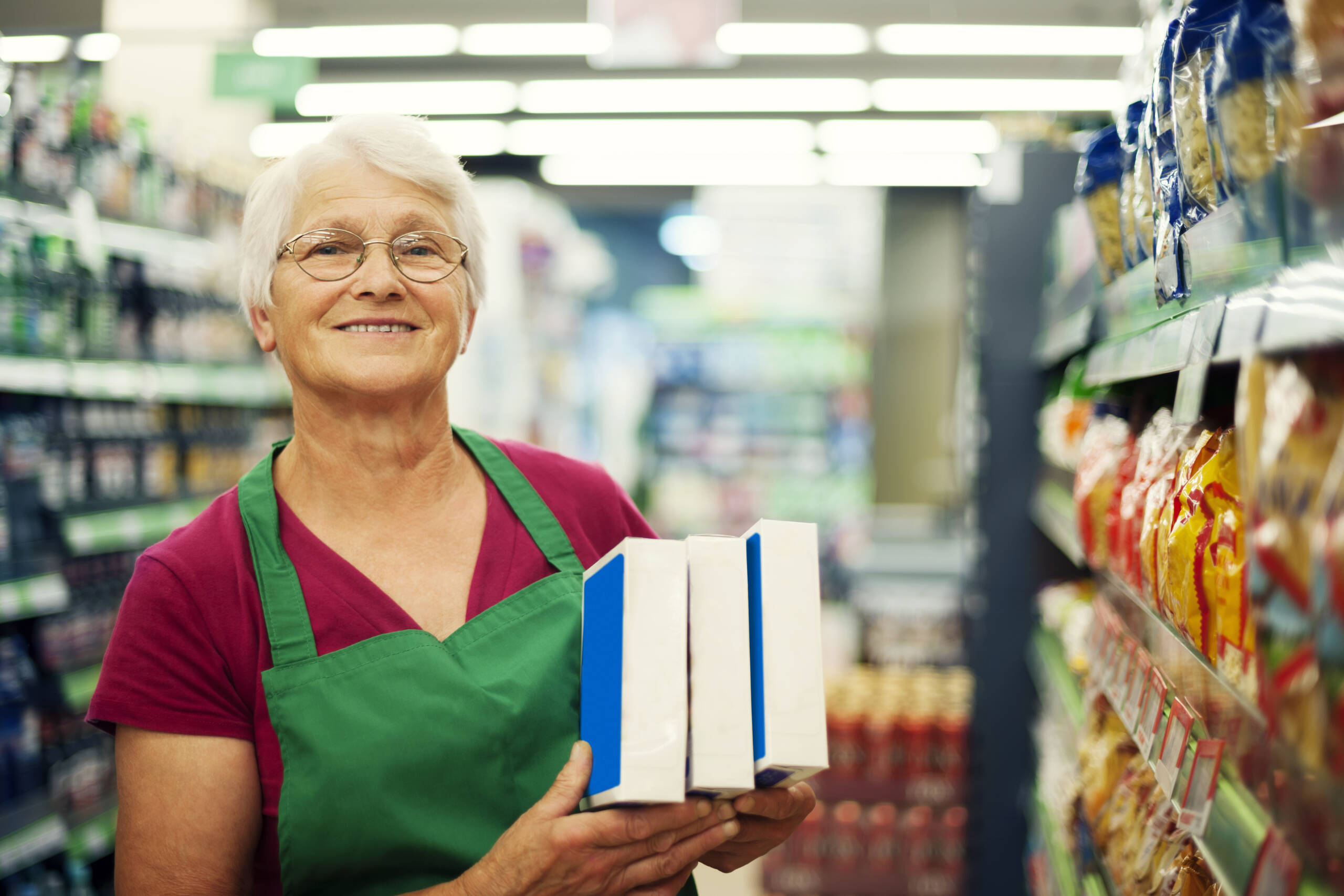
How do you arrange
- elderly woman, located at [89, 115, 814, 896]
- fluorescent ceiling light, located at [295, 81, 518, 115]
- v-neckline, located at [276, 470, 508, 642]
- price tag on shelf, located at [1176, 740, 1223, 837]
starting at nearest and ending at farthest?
1. price tag on shelf, located at [1176, 740, 1223, 837]
2. elderly woman, located at [89, 115, 814, 896]
3. v-neckline, located at [276, 470, 508, 642]
4. fluorescent ceiling light, located at [295, 81, 518, 115]

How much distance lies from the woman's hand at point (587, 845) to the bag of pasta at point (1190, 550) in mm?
543

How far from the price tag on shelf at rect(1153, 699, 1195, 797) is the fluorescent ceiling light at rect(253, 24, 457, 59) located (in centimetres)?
556

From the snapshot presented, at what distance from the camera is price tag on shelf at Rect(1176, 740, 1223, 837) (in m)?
0.89

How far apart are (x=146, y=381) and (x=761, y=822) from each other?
269cm

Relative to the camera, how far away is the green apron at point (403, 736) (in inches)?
48.0

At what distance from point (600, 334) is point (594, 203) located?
6134 mm

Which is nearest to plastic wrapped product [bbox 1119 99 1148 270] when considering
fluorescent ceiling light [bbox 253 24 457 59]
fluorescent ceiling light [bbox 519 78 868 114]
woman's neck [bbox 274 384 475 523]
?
woman's neck [bbox 274 384 475 523]

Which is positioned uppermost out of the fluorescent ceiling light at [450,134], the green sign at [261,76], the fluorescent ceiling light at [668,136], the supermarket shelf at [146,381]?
the fluorescent ceiling light at [450,134]

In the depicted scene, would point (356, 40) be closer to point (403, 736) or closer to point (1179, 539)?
point (403, 736)

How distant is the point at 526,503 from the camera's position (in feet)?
5.01

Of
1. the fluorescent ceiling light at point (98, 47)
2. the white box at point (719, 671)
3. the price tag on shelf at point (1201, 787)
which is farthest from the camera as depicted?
the fluorescent ceiling light at point (98, 47)

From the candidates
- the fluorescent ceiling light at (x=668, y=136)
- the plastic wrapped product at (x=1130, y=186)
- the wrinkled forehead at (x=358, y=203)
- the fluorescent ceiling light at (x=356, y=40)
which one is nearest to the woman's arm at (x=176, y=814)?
the wrinkled forehead at (x=358, y=203)

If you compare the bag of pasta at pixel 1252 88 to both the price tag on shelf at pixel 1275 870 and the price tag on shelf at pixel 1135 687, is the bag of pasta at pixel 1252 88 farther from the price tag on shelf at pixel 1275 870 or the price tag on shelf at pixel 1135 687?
the price tag on shelf at pixel 1135 687

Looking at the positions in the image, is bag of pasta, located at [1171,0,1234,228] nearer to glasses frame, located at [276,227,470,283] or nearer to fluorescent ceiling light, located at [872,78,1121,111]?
glasses frame, located at [276,227,470,283]
